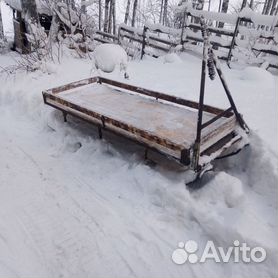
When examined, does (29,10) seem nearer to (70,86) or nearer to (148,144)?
(70,86)

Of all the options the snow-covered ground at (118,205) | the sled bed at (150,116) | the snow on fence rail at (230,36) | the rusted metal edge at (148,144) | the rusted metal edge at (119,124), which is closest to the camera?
the snow-covered ground at (118,205)

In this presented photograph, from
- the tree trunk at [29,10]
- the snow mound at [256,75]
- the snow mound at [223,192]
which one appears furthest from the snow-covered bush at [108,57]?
the snow mound at [223,192]

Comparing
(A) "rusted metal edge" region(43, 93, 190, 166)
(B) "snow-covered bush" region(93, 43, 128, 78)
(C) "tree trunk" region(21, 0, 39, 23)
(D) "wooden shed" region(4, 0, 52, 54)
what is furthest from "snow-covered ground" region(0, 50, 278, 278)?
(D) "wooden shed" region(4, 0, 52, 54)

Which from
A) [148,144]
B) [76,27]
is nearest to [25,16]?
[76,27]

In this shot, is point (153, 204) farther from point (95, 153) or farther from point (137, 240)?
point (95, 153)

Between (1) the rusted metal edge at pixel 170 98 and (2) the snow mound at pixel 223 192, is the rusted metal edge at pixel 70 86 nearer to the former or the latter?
(1) the rusted metal edge at pixel 170 98

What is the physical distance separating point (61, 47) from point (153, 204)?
681 cm

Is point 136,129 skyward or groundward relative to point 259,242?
skyward

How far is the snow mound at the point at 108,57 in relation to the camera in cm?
688

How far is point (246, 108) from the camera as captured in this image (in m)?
5.28

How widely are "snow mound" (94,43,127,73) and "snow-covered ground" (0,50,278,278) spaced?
6.97ft

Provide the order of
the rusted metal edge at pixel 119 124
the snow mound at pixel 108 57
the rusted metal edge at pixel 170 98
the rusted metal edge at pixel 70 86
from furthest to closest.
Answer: the snow mound at pixel 108 57, the rusted metal edge at pixel 70 86, the rusted metal edge at pixel 170 98, the rusted metal edge at pixel 119 124

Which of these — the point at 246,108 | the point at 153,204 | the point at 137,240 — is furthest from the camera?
the point at 246,108

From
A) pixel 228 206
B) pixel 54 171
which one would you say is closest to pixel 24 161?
pixel 54 171
